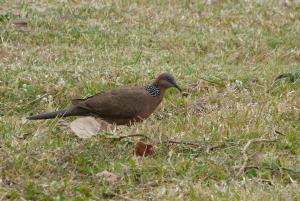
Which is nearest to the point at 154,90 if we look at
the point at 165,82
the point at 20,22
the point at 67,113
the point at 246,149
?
the point at 165,82

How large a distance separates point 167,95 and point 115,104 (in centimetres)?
175

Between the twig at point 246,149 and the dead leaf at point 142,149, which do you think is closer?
the twig at point 246,149

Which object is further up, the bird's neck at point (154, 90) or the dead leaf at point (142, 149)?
the dead leaf at point (142, 149)

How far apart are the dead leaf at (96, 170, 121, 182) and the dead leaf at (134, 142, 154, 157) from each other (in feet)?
1.63

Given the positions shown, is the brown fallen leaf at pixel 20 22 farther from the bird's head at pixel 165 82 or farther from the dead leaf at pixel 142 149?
the dead leaf at pixel 142 149

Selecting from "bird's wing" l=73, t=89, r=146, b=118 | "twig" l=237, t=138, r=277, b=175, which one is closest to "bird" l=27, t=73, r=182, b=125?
"bird's wing" l=73, t=89, r=146, b=118

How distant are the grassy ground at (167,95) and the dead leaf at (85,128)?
→ 81 millimetres

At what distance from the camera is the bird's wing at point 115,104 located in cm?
682

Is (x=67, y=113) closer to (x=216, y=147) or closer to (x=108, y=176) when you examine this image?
(x=216, y=147)

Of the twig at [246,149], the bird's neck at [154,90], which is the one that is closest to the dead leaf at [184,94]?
the bird's neck at [154,90]

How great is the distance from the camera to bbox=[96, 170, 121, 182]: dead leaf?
17.2ft

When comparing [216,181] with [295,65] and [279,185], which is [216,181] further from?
[295,65]

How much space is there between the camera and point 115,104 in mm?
6816

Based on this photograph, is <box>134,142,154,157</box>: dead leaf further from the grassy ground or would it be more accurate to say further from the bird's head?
the bird's head
